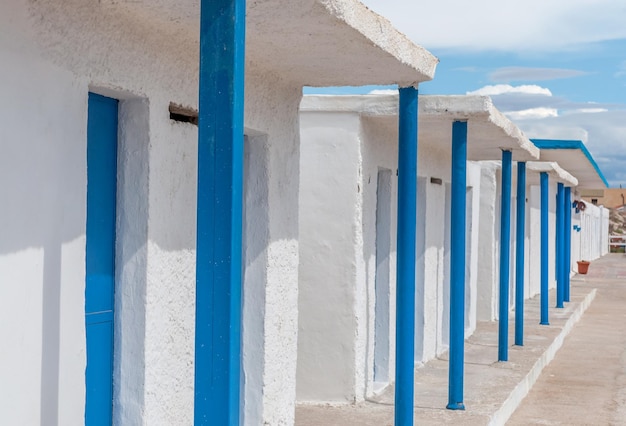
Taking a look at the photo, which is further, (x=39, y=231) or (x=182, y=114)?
(x=182, y=114)

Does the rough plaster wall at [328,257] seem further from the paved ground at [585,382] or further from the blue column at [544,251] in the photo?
the blue column at [544,251]

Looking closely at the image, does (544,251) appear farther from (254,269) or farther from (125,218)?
(125,218)

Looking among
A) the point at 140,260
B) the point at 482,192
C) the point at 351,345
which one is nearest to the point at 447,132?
the point at 351,345

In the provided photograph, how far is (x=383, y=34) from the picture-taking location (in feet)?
19.6

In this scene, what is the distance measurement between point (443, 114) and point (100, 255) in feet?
14.7

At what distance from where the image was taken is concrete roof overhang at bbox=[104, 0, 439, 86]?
16.4ft

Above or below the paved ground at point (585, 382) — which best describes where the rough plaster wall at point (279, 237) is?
above

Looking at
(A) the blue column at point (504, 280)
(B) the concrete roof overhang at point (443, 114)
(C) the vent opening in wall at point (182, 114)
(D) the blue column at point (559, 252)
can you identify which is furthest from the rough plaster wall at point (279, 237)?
(D) the blue column at point (559, 252)

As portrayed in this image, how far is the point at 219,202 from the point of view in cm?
435

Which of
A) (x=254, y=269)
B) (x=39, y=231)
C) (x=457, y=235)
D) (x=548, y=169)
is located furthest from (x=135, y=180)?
(x=548, y=169)

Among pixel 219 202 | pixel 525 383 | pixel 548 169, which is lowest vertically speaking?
pixel 525 383

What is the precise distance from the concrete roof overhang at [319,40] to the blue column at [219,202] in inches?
19.1

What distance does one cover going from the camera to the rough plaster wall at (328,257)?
31.5 feet

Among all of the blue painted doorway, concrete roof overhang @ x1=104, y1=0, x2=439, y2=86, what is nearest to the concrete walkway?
concrete roof overhang @ x1=104, y1=0, x2=439, y2=86
